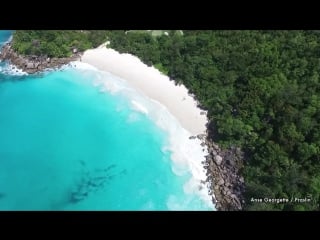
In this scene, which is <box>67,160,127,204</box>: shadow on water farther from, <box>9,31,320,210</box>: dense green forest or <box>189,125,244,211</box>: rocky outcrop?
<box>9,31,320,210</box>: dense green forest

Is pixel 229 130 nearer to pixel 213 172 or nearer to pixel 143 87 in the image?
pixel 213 172

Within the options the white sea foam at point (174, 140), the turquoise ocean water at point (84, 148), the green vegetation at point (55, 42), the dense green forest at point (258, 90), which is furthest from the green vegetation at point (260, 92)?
the turquoise ocean water at point (84, 148)

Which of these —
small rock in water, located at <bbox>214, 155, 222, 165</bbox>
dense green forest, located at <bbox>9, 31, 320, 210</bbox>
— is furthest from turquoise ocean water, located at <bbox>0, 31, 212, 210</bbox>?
dense green forest, located at <bbox>9, 31, 320, 210</bbox>

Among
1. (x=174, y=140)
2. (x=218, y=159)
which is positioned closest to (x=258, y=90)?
(x=218, y=159)

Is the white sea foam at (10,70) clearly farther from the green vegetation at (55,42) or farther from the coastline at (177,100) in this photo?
the green vegetation at (55,42)
